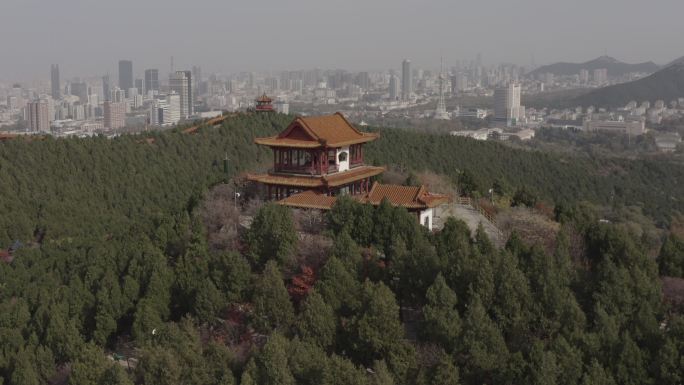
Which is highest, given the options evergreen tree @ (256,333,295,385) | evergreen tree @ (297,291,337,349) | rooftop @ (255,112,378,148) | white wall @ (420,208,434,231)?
rooftop @ (255,112,378,148)

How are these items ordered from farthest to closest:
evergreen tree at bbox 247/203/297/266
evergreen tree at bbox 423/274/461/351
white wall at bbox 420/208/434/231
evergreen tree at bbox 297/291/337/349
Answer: white wall at bbox 420/208/434/231 < evergreen tree at bbox 247/203/297/266 < evergreen tree at bbox 297/291/337/349 < evergreen tree at bbox 423/274/461/351

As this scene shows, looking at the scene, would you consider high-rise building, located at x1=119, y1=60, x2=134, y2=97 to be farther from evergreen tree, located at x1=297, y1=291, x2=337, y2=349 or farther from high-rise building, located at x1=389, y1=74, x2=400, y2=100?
evergreen tree, located at x1=297, y1=291, x2=337, y2=349

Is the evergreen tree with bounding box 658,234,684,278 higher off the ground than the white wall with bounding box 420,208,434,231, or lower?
lower

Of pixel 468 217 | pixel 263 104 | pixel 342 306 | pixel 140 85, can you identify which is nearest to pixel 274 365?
pixel 342 306

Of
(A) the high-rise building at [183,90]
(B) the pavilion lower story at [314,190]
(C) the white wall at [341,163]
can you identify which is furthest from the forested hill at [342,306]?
(A) the high-rise building at [183,90]

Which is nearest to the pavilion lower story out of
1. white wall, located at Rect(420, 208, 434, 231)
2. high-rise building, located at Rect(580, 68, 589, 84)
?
white wall, located at Rect(420, 208, 434, 231)

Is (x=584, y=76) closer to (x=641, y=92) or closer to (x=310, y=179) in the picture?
(x=641, y=92)
